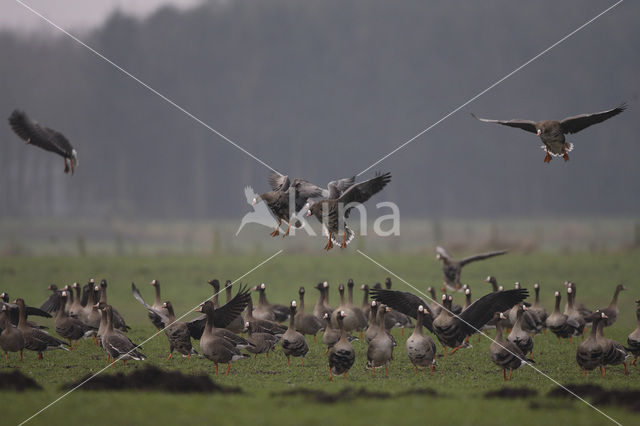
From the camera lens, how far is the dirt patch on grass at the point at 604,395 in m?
14.6

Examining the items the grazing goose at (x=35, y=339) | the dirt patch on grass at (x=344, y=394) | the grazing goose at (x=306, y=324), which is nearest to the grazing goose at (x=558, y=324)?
the grazing goose at (x=306, y=324)

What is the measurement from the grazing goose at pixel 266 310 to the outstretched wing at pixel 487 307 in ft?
22.7

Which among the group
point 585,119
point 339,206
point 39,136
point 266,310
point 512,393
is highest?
point 585,119

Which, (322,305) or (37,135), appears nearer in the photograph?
(37,135)

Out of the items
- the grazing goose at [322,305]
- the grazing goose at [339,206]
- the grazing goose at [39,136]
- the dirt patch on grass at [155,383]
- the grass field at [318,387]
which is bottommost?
the grass field at [318,387]

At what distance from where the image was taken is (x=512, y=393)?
613 inches

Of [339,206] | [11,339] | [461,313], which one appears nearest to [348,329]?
[339,206]

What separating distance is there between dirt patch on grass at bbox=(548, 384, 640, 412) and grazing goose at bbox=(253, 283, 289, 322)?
35.6 ft

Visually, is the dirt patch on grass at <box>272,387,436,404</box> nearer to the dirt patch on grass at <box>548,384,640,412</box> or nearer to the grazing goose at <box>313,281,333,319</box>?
the dirt patch on grass at <box>548,384,640,412</box>

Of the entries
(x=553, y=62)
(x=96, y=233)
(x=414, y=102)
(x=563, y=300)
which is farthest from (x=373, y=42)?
(x=563, y=300)

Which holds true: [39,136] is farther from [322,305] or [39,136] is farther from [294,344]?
[322,305]

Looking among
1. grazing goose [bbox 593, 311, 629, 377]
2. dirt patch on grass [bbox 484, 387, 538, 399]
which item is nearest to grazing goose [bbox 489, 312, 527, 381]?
grazing goose [bbox 593, 311, 629, 377]

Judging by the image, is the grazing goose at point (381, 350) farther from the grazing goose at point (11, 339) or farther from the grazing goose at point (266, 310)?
the grazing goose at point (11, 339)

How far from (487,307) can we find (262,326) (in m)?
6.48
